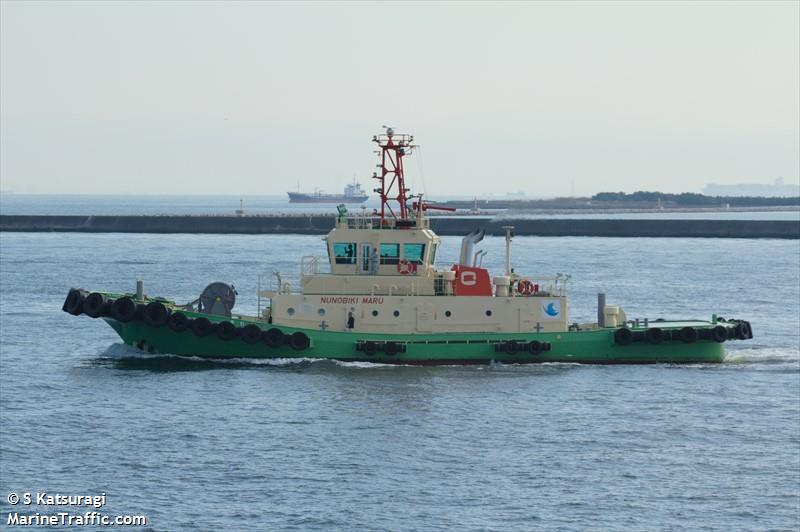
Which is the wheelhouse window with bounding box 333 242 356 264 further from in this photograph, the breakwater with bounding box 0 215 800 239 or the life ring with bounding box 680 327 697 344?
the breakwater with bounding box 0 215 800 239

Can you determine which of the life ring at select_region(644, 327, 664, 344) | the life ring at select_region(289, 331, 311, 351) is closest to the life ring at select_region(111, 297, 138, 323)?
the life ring at select_region(289, 331, 311, 351)

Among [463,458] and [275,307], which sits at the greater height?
[275,307]

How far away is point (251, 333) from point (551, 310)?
329 inches

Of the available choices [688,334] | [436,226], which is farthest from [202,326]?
[436,226]

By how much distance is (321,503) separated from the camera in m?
23.2

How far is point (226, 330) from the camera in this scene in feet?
118

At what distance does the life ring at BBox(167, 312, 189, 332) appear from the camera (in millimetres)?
35906

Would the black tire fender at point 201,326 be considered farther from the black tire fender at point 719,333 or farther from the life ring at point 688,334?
the black tire fender at point 719,333

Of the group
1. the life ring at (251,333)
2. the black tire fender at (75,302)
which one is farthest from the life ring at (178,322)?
the black tire fender at (75,302)

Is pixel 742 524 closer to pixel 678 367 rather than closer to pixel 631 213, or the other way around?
pixel 678 367

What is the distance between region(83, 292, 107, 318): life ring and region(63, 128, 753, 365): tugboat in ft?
0.09

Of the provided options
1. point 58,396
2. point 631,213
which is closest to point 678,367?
point 58,396

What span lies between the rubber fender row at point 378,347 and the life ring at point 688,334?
8008 millimetres

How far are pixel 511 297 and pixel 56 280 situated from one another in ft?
110
